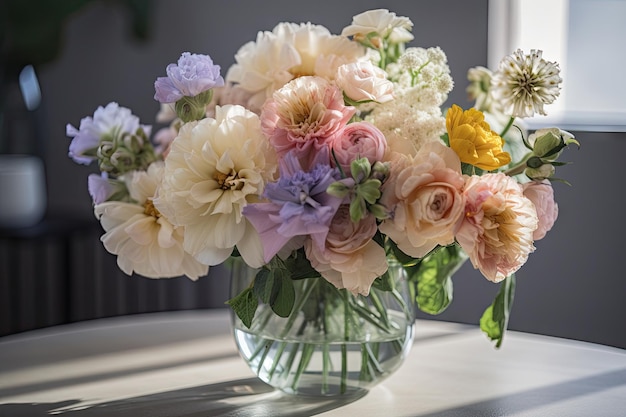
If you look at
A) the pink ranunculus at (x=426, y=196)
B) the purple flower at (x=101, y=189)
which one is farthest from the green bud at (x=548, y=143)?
the purple flower at (x=101, y=189)

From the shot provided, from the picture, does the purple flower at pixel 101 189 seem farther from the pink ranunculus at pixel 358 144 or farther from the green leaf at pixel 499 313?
the green leaf at pixel 499 313

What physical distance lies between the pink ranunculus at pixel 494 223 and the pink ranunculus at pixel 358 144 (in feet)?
0.27

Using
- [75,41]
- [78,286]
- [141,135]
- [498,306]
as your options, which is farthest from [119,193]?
[75,41]

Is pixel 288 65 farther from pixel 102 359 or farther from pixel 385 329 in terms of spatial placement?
pixel 102 359

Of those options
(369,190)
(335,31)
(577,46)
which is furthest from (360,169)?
(335,31)

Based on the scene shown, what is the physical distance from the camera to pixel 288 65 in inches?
37.2

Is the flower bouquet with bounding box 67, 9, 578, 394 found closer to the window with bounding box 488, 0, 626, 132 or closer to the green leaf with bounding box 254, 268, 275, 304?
the green leaf with bounding box 254, 268, 275, 304

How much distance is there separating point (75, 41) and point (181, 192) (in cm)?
230

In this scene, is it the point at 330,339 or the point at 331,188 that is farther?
the point at 330,339

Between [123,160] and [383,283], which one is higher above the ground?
[123,160]

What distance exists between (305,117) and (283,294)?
164 mm

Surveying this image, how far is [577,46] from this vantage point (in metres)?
2.30

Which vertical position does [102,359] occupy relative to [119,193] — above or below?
below

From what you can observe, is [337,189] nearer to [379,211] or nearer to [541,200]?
[379,211]
